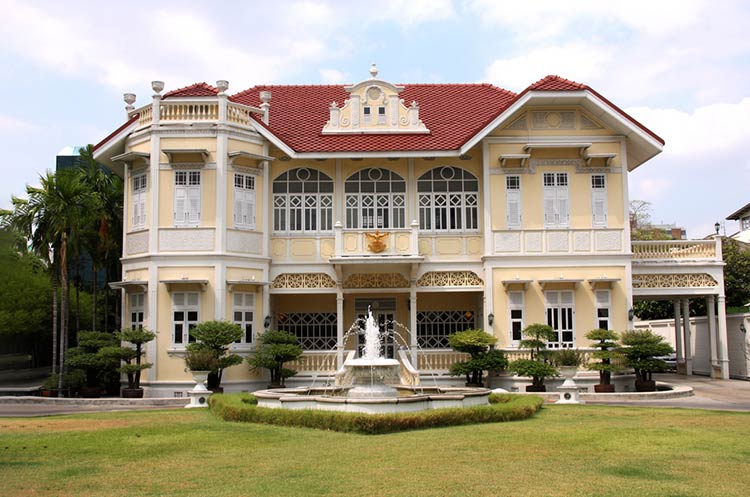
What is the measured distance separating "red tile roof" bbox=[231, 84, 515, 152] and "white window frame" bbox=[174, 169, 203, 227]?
118 inches

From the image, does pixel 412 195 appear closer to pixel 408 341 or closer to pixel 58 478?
pixel 408 341

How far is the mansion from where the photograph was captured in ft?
82.0

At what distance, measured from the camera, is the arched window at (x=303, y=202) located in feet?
87.9

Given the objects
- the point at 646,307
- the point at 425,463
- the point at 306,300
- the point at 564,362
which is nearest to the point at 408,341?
the point at 306,300

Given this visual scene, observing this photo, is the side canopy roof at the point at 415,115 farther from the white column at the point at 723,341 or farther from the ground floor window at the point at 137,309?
the white column at the point at 723,341

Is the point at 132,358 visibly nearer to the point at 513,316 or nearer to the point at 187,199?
the point at 187,199

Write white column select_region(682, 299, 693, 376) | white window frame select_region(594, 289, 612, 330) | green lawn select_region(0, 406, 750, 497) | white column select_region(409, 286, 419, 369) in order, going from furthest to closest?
white column select_region(682, 299, 693, 376) → white column select_region(409, 286, 419, 369) → white window frame select_region(594, 289, 612, 330) → green lawn select_region(0, 406, 750, 497)

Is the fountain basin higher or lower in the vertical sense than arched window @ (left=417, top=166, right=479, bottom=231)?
lower

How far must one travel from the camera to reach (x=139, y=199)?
25.7m

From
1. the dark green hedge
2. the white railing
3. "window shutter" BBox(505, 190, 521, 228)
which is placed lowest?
the dark green hedge

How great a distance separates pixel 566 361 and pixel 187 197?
479 inches

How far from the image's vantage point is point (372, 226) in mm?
26875

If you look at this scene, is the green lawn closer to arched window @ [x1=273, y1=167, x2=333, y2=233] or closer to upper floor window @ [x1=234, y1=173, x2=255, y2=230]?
upper floor window @ [x1=234, y1=173, x2=255, y2=230]

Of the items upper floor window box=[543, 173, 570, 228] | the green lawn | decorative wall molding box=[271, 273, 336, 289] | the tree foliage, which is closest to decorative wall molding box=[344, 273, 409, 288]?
decorative wall molding box=[271, 273, 336, 289]
